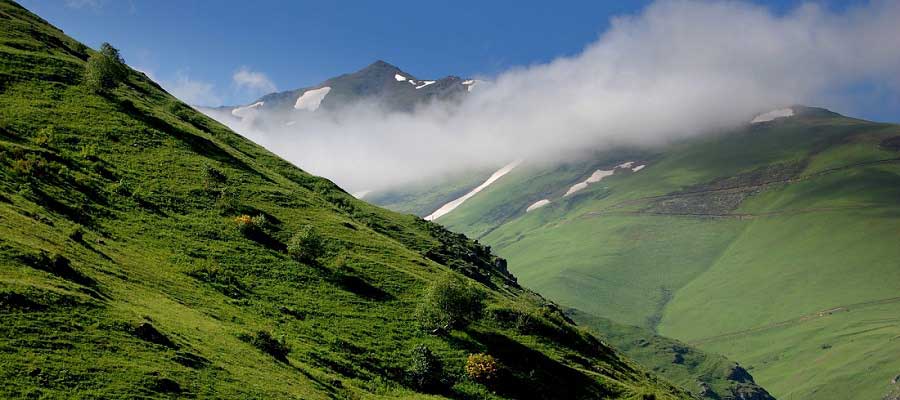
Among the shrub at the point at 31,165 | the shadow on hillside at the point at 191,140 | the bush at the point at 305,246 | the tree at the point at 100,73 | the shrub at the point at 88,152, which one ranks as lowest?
the bush at the point at 305,246

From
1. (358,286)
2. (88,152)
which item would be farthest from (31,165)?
(358,286)

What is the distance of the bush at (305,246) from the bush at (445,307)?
14.5 meters

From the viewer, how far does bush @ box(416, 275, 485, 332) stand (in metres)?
71.0

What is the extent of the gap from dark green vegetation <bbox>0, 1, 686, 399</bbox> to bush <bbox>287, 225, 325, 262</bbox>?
20cm

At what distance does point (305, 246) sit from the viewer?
75.1m

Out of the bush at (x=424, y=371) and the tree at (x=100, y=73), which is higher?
the tree at (x=100, y=73)

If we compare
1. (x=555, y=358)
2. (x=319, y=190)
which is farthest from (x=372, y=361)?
(x=319, y=190)

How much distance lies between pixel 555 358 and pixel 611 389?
7.37 meters

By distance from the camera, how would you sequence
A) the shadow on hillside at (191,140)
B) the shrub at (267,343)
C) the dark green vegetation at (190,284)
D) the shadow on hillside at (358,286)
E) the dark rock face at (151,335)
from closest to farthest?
the dark green vegetation at (190,284) < the dark rock face at (151,335) < the shrub at (267,343) < the shadow on hillside at (358,286) < the shadow on hillside at (191,140)

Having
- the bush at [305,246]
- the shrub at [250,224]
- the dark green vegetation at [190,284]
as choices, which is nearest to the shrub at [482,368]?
the dark green vegetation at [190,284]

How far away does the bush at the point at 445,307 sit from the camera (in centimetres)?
7100

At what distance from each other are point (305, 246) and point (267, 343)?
79.0 ft

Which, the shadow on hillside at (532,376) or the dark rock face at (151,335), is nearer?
the dark rock face at (151,335)

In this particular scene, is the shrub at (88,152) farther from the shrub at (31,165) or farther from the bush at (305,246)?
the bush at (305,246)
